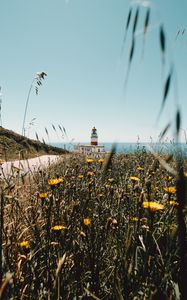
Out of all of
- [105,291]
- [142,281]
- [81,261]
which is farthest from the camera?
[81,261]

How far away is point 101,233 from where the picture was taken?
2199mm

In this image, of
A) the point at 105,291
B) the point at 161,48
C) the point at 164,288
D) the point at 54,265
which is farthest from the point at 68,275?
the point at 161,48

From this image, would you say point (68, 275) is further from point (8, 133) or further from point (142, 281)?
point (8, 133)

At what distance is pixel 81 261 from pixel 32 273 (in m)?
0.34

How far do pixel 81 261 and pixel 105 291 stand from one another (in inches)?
13.0

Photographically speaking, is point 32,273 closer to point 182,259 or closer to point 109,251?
point 109,251

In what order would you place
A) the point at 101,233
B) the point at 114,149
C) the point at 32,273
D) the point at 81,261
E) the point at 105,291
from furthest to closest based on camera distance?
1. the point at 101,233
2. the point at 81,261
3. the point at 32,273
4. the point at 105,291
5. the point at 114,149

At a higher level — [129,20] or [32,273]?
[129,20]

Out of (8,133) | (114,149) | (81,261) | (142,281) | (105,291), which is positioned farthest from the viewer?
(8,133)

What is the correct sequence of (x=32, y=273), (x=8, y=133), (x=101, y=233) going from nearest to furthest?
(x=32, y=273) → (x=101, y=233) → (x=8, y=133)

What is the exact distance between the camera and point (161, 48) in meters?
0.80

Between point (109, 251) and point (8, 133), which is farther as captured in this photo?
Answer: point (8, 133)

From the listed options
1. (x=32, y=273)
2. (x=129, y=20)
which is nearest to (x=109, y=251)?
(x=32, y=273)

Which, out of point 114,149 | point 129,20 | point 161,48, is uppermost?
point 129,20
